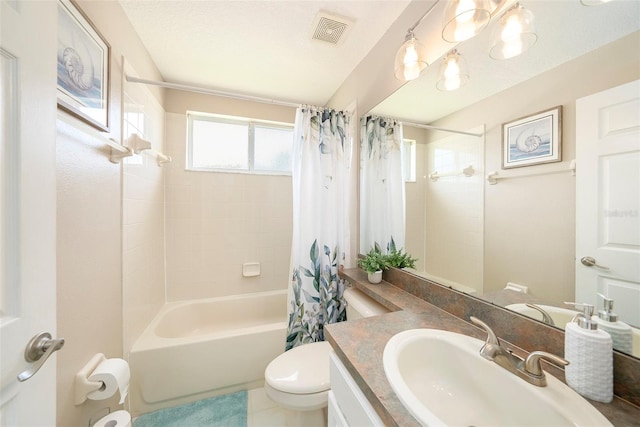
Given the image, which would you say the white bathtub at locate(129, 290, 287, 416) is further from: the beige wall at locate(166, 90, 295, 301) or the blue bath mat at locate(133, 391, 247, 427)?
the beige wall at locate(166, 90, 295, 301)

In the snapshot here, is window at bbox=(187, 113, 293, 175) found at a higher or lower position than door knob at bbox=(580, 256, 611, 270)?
higher

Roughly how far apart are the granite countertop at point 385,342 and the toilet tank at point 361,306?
0.09 meters

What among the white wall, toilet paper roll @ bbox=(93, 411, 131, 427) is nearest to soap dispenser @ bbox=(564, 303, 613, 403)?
the white wall

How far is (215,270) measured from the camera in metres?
2.19

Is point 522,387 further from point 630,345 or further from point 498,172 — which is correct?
point 498,172

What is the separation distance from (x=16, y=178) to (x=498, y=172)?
1.43 meters

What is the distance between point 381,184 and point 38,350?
161 centimetres

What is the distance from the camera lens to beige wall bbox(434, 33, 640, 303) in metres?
0.60

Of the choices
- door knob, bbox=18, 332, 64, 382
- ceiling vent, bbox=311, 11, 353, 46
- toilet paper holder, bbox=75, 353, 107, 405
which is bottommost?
toilet paper holder, bbox=75, 353, 107, 405

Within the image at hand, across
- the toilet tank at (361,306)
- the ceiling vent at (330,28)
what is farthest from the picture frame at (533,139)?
the ceiling vent at (330,28)

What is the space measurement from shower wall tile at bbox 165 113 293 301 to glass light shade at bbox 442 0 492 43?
179 centimetres

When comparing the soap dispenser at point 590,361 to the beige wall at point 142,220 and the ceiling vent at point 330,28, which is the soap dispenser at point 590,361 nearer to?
the ceiling vent at point 330,28

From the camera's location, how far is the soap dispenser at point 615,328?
54 cm

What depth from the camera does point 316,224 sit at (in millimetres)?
1714
